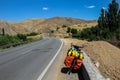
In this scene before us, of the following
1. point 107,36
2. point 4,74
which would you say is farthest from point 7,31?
point 4,74

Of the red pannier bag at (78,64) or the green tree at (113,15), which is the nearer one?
the red pannier bag at (78,64)

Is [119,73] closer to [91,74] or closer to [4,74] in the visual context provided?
[91,74]

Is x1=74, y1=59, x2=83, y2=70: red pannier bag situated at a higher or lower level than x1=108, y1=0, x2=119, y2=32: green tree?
lower

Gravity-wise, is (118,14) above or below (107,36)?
above

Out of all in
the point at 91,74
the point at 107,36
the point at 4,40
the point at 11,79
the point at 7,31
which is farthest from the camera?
the point at 7,31

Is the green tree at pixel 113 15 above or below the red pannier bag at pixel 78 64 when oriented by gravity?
above

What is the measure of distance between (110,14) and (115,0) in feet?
11.8

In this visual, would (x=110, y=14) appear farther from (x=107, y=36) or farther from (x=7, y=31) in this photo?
(x=7, y=31)

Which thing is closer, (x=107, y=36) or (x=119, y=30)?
(x=119, y=30)

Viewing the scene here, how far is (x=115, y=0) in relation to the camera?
51250mm

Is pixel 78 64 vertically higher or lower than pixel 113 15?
lower

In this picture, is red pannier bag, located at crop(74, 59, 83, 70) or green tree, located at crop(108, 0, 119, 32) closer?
red pannier bag, located at crop(74, 59, 83, 70)

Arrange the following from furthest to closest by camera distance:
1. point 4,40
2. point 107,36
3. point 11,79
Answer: point 107,36 < point 4,40 < point 11,79

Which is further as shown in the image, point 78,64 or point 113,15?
point 113,15
